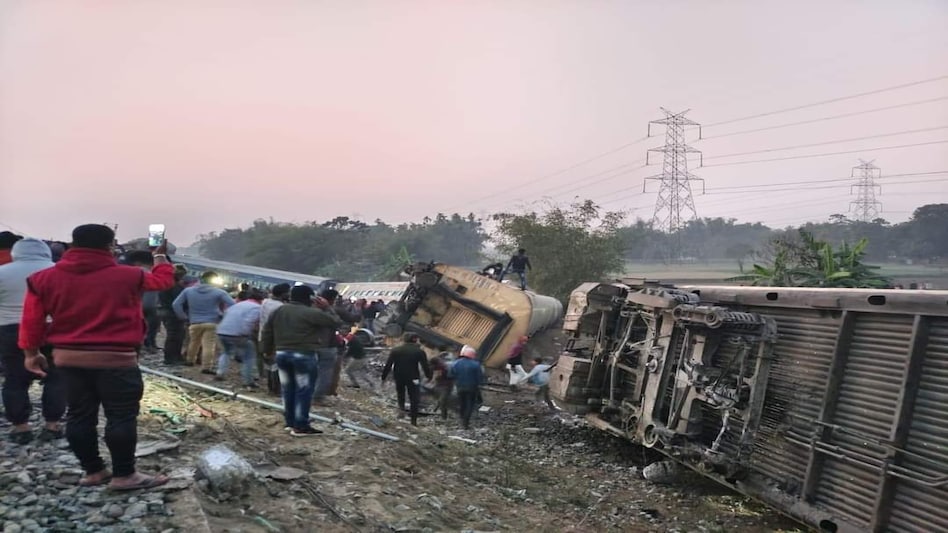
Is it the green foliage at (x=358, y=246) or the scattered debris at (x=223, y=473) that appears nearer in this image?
the scattered debris at (x=223, y=473)

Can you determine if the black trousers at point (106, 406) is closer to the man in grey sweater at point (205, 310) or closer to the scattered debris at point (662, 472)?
the man in grey sweater at point (205, 310)

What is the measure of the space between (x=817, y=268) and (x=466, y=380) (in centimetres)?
962

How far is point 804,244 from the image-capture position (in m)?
15.7

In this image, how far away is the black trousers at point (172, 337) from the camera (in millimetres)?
9195

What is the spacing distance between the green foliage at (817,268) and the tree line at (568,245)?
3 centimetres

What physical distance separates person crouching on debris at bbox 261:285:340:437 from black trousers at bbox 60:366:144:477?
237 cm

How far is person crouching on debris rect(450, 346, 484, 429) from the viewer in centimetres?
966

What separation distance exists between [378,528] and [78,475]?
197 cm

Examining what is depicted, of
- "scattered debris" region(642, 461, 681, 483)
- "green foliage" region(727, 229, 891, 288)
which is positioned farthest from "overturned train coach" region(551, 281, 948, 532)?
"green foliage" region(727, 229, 891, 288)

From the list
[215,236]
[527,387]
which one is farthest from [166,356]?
[215,236]

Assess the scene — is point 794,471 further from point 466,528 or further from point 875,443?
point 466,528

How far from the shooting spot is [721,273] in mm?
49000

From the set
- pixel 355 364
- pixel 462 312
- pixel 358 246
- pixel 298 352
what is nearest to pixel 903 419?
pixel 298 352

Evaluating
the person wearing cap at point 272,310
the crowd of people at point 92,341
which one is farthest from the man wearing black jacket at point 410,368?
the crowd of people at point 92,341
